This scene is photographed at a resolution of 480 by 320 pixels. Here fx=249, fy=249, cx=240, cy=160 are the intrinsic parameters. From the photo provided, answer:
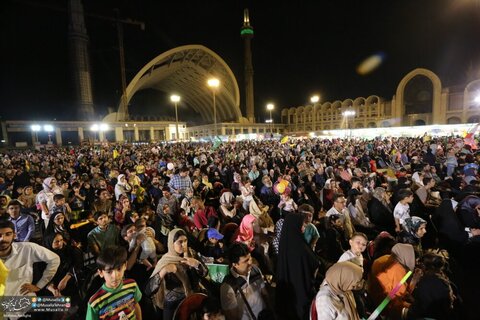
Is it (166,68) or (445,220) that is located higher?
(166,68)

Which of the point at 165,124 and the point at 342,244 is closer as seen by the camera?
the point at 342,244

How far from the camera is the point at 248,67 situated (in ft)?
182

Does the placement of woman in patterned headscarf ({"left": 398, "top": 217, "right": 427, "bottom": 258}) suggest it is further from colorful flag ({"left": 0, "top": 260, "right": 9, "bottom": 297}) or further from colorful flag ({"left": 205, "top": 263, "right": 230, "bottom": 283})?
colorful flag ({"left": 0, "top": 260, "right": 9, "bottom": 297})

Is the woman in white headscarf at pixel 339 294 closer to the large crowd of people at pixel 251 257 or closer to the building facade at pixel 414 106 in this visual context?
the large crowd of people at pixel 251 257

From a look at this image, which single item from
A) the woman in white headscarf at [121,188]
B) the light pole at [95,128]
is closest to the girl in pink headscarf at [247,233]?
the woman in white headscarf at [121,188]

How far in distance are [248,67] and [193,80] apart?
536 inches

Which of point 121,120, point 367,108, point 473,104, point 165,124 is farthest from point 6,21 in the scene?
point 473,104

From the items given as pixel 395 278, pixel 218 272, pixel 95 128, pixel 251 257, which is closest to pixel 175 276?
pixel 218 272

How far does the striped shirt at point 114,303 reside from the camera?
1.94m

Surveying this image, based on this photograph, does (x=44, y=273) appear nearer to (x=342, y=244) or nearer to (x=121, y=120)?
(x=342, y=244)

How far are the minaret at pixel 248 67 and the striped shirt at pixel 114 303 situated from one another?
5643cm

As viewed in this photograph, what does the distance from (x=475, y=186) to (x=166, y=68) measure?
54.6m

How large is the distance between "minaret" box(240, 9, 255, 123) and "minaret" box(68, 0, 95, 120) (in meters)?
30.6

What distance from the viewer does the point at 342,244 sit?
3.87 meters
